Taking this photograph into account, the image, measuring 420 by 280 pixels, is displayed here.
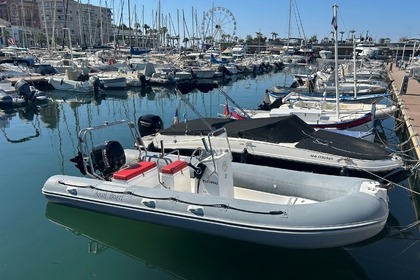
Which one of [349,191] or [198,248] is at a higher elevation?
A: [349,191]

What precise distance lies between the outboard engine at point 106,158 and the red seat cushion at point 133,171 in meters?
0.43

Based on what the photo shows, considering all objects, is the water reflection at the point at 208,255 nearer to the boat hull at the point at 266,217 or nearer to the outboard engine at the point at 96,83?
the boat hull at the point at 266,217

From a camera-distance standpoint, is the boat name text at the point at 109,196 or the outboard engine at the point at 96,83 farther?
the outboard engine at the point at 96,83

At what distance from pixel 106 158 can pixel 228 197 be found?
7.91 ft

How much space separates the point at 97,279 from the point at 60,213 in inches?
87.1

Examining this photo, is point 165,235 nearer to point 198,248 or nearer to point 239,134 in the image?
point 198,248

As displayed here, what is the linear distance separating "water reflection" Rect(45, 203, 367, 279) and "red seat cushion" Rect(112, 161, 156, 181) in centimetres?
85

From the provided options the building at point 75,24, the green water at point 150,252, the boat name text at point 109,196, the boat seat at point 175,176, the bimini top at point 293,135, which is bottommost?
the green water at point 150,252

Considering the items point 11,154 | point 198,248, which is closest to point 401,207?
point 198,248

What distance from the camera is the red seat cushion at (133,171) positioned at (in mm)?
5746

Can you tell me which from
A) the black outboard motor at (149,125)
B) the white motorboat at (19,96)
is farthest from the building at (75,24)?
the black outboard motor at (149,125)

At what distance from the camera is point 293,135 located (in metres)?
7.47

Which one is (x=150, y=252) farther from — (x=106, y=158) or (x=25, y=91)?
(x=25, y=91)

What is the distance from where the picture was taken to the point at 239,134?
7.64 meters
